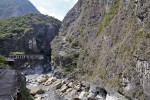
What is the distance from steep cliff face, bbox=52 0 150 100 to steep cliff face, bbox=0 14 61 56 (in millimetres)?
23824

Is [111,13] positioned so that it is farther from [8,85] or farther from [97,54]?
[8,85]

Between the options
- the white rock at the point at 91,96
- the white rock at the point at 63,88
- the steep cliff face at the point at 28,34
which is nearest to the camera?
the white rock at the point at 91,96

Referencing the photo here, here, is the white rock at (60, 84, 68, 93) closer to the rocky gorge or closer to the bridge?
the rocky gorge

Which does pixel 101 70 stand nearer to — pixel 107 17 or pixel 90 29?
pixel 107 17

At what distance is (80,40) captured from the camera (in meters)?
91.4

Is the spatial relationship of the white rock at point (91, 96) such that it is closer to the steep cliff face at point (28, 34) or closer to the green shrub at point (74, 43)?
the green shrub at point (74, 43)

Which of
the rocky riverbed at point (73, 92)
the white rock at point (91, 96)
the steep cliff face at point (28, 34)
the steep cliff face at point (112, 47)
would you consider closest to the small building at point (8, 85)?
the steep cliff face at point (112, 47)

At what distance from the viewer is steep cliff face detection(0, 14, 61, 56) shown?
119 m

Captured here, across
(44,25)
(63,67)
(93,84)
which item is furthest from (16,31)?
(93,84)

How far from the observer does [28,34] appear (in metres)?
125

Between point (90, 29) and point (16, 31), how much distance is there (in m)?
47.3

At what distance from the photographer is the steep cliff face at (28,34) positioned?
119 metres

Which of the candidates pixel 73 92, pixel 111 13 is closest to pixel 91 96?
pixel 73 92

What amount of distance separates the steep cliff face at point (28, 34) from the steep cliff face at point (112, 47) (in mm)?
23824
